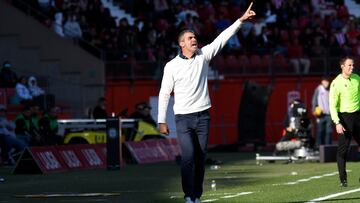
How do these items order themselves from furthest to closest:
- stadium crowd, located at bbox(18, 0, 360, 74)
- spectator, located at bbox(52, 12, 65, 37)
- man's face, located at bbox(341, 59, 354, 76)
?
stadium crowd, located at bbox(18, 0, 360, 74) → spectator, located at bbox(52, 12, 65, 37) → man's face, located at bbox(341, 59, 354, 76)

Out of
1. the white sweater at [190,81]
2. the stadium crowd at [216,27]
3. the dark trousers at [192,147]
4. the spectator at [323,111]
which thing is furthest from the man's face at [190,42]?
the stadium crowd at [216,27]

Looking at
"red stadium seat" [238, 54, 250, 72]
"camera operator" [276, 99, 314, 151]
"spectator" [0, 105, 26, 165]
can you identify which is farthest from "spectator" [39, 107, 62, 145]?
"red stadium seat" [238, 54, 250, 72]

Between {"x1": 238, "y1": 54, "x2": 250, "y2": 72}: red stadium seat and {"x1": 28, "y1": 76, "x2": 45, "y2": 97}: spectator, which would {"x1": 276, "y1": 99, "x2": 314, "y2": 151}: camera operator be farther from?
{"x1": 238, "y1": 54, "x2": 250, "y2": 72}: red stadium seat

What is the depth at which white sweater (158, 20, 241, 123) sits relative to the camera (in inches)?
574

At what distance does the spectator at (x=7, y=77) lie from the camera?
112 feet

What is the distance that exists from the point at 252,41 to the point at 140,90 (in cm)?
457

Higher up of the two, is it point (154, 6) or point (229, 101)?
point (154, 6)

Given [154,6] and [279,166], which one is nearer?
[279,166]

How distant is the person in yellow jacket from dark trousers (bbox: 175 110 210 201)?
3.87 meters

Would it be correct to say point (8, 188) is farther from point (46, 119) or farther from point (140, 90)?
point (140, 90)

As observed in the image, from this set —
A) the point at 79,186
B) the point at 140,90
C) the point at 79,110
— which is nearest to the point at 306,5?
the point at 140,90

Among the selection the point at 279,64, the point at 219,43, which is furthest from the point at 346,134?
the point at 279,64

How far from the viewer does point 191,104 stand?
574 inches

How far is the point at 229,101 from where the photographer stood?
130 ft
